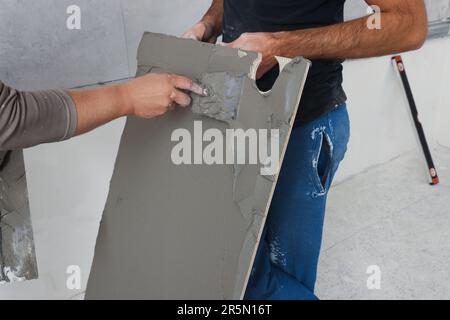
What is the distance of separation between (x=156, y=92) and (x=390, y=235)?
1759 mm

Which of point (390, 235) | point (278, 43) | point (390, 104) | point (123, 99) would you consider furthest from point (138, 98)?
point (390, 104)

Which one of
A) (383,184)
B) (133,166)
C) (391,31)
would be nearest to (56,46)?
(133,166)

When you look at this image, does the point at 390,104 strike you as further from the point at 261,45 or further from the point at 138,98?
the point at 138,98

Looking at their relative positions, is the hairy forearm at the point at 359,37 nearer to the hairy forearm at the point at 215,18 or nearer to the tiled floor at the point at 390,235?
the hairy forearm at the point at 215,18

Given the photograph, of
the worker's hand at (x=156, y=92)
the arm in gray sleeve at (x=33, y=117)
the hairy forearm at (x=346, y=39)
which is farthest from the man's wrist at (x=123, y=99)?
the hairy forearm at (x=346, y=39)

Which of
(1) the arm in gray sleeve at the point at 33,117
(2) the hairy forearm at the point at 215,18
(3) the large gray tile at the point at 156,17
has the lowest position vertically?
(1) the arm in gray sleeve at the point at 33,117

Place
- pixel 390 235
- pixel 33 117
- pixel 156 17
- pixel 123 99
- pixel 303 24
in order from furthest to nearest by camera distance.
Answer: pixel 390 235 < pixel 156 17 < pixel 303 24 < pixel 123 99 < pixel 33 117

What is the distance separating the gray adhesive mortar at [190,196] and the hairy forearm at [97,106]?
0.16m

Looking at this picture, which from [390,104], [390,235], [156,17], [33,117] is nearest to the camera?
[33,117]

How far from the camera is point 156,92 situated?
1.07 meters

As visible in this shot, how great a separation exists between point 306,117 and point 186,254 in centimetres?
47

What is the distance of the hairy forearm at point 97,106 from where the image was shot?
39.5 inches
